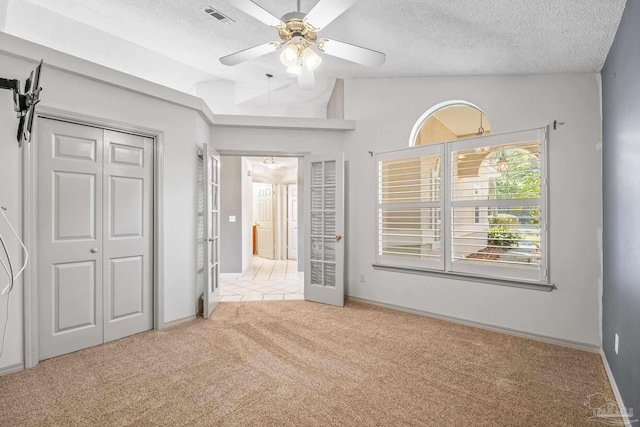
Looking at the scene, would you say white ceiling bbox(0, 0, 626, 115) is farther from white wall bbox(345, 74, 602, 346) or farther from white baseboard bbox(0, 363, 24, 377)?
white baseboard bbox(0, 363, 24, 377)

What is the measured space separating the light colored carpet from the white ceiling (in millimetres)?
2488

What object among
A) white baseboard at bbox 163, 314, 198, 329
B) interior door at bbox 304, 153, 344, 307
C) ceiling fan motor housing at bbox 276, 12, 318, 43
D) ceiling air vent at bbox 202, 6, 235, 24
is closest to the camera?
ceiling fan motor housing at bbox 276, 12, 318, 43

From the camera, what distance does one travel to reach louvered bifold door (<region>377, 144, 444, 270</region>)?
3820mm

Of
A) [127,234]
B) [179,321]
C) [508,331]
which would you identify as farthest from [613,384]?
[127,234]

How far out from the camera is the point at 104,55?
3730 mm

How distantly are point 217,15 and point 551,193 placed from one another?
139 inches

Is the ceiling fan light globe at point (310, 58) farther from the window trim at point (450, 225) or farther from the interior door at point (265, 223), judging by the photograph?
the interior door at point (265, 223)

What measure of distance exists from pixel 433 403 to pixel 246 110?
522 cm

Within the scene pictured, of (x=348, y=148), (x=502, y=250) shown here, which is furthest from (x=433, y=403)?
(x=348, y=148)

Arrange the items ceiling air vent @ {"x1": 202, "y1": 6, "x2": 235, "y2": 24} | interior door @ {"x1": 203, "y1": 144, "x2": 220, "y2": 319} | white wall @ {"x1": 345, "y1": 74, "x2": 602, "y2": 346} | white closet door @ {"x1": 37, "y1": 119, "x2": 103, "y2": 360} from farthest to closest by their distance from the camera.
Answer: interior door @ {"x1": 203, "y1": 144, "x2": 220, "y2": 319}
ceiling air vent @ {"x1": 202, "y1": 6, "x2": 235, "y2": 24}
white wall @ {"x1": 345, "y1": 74, "x2": 602, "y2": 346}
white closet door @ {"x1": 37, "y1": 119, "x2": 103, "y2": 360}

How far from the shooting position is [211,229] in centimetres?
399

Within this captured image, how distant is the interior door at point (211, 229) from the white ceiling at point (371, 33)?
4.29 ft

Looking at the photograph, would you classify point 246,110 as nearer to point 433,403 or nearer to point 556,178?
point 556,178

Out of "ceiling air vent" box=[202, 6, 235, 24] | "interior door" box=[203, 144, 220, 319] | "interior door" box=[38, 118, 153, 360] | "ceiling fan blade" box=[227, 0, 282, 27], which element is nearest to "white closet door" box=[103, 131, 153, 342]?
"interior door" box=[38, 118, 153, 360]
